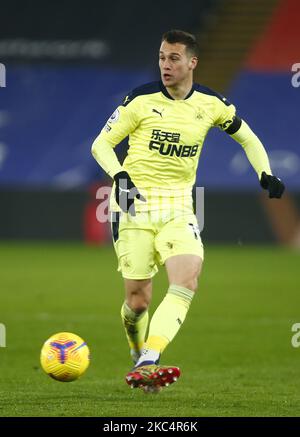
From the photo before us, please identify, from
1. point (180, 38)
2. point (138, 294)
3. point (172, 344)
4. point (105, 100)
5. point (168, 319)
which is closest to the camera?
point (168, 319)

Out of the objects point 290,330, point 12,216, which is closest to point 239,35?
point 12,216

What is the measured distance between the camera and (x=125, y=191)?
6.78 m

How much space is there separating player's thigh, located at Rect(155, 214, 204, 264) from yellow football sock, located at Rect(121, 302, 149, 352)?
0.57 meters

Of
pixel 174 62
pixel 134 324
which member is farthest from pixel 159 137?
pixel 134 324

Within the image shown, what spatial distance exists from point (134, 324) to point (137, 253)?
72 centimetres

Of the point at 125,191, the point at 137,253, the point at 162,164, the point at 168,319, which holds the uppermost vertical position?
the point at 162,164

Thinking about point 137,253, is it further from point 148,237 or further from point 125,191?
point 125,191

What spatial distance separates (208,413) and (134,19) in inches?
728

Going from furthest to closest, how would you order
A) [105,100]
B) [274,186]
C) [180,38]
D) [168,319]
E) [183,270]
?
[105,100] → [274,186] → [180,38] → [183,270] → [168,319]

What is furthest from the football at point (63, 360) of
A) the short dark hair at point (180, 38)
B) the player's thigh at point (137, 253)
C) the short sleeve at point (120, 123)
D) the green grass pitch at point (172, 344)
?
the short dark hair at point (180, 38)

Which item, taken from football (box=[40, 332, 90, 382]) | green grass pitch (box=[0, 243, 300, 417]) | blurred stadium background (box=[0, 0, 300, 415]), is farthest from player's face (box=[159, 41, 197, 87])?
blurred stadium background (box=[0, 0, 300, 415])

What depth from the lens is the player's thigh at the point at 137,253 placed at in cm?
712

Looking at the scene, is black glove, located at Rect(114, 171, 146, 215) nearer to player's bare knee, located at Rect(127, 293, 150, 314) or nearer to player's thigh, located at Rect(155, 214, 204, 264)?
player's thigh, located at Rect(155, 214, 204, 264)
